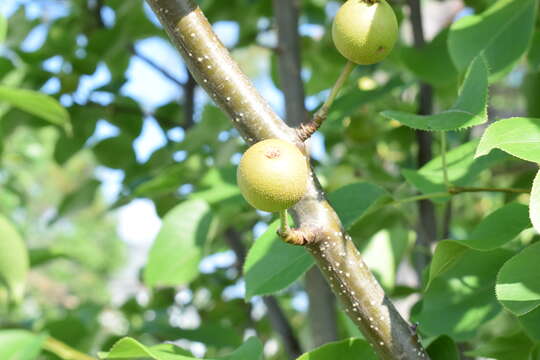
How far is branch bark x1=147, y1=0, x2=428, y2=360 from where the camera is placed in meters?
0.62

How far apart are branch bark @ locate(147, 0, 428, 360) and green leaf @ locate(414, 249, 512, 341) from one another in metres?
0.21

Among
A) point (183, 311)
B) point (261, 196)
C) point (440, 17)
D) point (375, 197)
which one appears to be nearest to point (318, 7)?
point (440, 17)

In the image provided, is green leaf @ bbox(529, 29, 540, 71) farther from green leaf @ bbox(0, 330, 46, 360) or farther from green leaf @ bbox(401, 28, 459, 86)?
green leaf @ bbox(0, 330, 46, 360)

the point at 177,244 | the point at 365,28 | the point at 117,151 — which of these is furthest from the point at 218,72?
the point at 117,151

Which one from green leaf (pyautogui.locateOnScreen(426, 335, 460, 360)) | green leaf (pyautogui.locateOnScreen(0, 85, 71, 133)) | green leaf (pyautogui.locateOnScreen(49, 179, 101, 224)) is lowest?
green leaf (pyautogui.locateOnScreen(426, 335, 460, 360))

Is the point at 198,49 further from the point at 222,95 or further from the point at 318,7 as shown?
the point at 318,7

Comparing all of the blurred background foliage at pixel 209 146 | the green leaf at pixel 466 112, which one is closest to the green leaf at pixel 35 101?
the blurred background foliage at pixel 209 146

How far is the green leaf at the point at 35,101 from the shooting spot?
1.04m

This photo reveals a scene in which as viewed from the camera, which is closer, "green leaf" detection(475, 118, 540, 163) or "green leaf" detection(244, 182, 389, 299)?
"green leaf" detection(475, 118, 540, 163)

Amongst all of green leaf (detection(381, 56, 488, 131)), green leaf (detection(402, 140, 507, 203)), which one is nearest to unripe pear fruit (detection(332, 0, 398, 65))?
green leaf (detection(381, 56, 488, 131))

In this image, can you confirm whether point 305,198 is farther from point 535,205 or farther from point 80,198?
point 80,198

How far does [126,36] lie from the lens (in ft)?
5.03

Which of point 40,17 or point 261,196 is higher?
point 40,17

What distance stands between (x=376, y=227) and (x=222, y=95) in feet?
1.98
